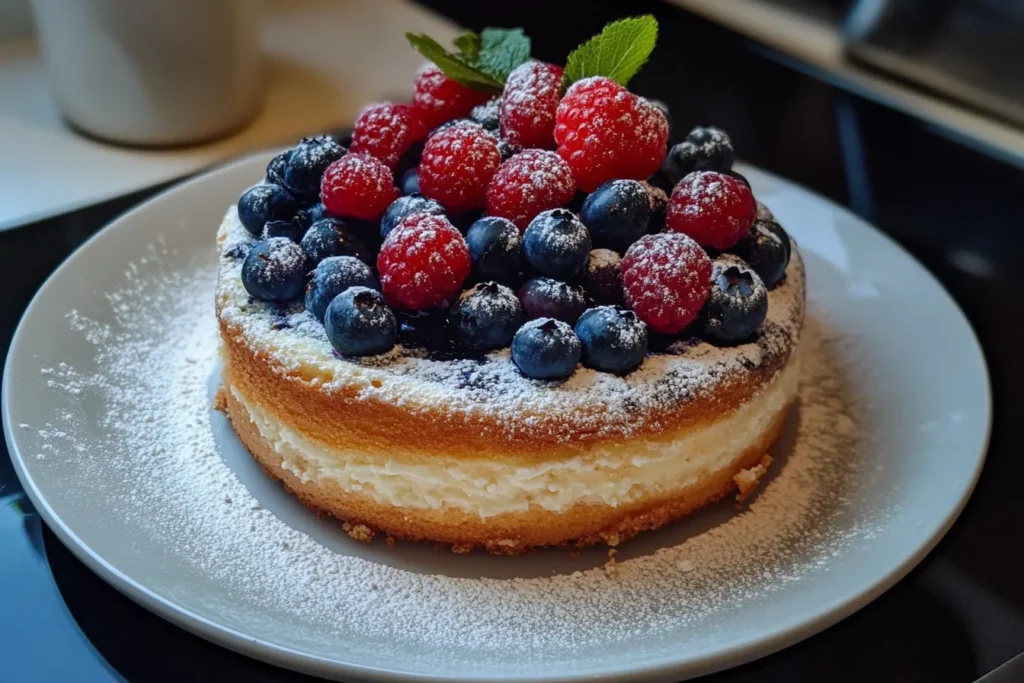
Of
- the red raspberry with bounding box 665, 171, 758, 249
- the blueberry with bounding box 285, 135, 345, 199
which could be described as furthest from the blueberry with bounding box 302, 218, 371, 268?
the red raspberry with bounding box 665, 171, 758, 249

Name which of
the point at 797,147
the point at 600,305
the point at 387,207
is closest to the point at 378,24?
the point at 797,147

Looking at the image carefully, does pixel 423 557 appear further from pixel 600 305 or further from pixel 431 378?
pixel 600 305

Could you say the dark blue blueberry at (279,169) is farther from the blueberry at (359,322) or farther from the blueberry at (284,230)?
the blueberry at (359,322)

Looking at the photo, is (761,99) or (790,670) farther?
(761,99)

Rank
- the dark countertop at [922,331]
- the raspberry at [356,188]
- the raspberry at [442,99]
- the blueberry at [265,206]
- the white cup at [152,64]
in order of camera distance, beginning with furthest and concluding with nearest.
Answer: the white cup at [152,64] < the raspberry at [442,99] < the blueberry at [265,206] < the raspberry at [356,188] < the dark countertop at [922,331]

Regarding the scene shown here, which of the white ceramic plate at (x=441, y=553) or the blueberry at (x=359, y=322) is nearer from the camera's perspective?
the white ceramic plate at (x=441, y=553)

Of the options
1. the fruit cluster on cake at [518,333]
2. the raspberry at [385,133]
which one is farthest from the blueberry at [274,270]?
the raspberry at [385,133]

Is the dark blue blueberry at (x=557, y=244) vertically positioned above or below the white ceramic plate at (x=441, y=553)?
above

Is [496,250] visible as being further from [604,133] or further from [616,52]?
→ [616,52]
